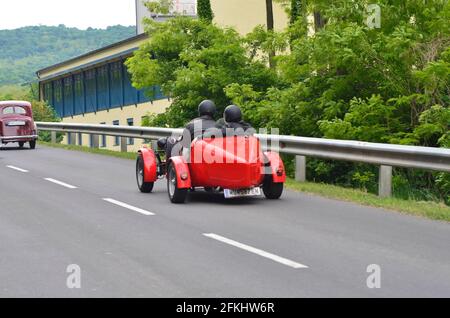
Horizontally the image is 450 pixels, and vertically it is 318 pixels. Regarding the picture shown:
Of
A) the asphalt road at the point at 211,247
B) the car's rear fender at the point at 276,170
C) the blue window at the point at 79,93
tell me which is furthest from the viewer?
the blue window at the point at 79,93

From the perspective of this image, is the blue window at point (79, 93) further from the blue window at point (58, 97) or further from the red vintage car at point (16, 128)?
the red vintage car at point (16, 128)

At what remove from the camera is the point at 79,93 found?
5903 centimetres

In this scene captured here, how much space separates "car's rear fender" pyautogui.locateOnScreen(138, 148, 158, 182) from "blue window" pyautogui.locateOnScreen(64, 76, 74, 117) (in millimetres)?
47336

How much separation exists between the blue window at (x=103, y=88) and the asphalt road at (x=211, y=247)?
40.0 m

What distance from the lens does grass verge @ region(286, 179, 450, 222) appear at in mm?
11469

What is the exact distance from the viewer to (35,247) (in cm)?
888

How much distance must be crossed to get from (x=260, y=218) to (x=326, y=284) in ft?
13.1

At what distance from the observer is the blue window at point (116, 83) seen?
5119 cm

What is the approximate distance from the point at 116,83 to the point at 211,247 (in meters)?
44.1

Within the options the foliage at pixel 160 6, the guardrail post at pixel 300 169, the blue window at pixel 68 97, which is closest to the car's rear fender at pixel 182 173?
the guardrail post at pixel 300 169

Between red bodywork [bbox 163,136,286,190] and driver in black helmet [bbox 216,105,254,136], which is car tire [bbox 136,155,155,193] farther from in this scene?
driver in black helmet [bbox 216,105,254,136]

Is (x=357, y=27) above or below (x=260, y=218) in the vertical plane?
above
